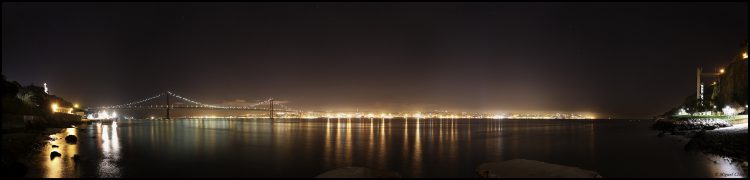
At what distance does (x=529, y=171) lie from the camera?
18438mm

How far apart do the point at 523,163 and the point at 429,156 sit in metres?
10.4

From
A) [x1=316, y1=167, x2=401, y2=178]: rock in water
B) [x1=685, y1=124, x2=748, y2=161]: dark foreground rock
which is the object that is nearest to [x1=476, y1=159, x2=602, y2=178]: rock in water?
[x1=316, y1=167, x2=401, y2=178]: rock in water

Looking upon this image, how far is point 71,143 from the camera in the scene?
36.2 metres

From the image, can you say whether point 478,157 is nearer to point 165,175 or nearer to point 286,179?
point 286,179

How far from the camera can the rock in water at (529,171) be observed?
1777cm

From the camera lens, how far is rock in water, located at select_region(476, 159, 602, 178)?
17766mm

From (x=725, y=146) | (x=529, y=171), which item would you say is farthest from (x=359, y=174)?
(x=725, y=146)

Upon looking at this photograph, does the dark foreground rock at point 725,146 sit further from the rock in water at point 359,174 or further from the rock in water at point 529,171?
the rock in water at point 359,174

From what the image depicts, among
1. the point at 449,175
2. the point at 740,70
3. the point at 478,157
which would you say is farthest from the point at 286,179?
the point at 740,70

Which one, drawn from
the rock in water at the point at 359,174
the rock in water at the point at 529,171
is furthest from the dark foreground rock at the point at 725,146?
the rock in water at the point at 359,174

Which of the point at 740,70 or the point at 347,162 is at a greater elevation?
the point at 740,70

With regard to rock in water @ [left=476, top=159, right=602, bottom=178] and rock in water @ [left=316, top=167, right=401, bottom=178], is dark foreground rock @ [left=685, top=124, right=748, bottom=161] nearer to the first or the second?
rock in water @ [left=476, top=159, right=602, bottom=178]

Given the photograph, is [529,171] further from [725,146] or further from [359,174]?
[725,146]

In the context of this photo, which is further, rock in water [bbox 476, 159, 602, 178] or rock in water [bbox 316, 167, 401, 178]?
rock in water [bbox 476, 159, 602, 178]
